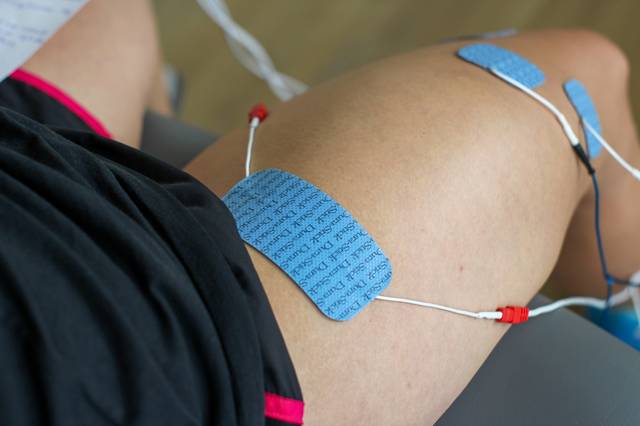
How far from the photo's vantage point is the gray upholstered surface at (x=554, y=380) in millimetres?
697

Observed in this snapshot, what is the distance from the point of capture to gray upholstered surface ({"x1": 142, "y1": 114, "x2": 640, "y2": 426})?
0.70 meters

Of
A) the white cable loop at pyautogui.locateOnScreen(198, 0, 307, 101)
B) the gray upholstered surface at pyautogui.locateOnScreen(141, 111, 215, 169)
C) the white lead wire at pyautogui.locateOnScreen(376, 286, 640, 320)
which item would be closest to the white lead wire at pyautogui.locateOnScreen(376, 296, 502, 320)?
the white lead wire at pyautogui.locateOnScreen(376, 286, 640, 320)

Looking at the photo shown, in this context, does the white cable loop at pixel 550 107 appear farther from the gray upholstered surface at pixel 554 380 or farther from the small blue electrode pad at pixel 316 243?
the small blue electrode pad at pixel 316 243

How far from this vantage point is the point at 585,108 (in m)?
0.87

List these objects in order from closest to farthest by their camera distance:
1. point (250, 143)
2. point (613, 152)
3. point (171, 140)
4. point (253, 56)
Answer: point (250, 143) < point (613, 152) < point (171, 140) < point (253, 56)

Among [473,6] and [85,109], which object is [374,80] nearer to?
[85,109]

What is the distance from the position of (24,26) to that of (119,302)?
467mm

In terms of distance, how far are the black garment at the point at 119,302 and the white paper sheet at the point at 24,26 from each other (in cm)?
25

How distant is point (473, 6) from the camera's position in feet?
5.65

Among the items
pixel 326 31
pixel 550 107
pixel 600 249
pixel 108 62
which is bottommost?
pixel 600 249

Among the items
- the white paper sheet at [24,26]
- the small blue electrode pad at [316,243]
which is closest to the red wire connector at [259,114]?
the small blue electrode pad at [316,243]

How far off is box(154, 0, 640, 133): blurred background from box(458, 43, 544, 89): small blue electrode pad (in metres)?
0.81

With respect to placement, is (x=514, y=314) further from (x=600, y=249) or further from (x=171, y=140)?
(x=171, y=140)

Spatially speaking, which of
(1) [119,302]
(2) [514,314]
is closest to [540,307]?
(2) [514,314]
